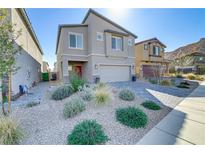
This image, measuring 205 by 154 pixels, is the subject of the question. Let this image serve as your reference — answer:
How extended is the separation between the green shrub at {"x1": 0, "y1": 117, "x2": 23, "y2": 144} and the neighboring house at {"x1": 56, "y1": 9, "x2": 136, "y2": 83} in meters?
9.37

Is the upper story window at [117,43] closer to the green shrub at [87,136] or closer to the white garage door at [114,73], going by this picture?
the white garage door at [114,73]

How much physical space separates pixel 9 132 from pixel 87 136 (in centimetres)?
194

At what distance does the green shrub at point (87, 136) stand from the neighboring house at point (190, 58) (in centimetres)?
2613

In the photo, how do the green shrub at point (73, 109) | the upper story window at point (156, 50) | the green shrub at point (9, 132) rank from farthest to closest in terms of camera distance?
the upper story window at point (156, 50)
the green shrub at point (73, 109)
the green shrub at point (9, 132)

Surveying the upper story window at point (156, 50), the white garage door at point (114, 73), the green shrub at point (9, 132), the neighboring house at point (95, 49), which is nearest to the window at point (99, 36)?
the neighboring house at point (95, 49)

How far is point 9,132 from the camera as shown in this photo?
352cm

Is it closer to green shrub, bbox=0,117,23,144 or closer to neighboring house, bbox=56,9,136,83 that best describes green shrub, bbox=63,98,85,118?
green shrub, bbox=0,117,23,144

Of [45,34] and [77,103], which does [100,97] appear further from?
[45,34]

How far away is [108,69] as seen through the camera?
49.1ft

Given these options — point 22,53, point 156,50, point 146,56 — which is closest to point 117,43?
point 146,56

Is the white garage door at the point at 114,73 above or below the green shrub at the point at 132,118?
above

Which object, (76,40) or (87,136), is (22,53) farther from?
(87,136)

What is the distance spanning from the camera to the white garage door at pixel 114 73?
Result: 47.9 feet
